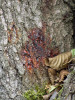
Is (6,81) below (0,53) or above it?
below

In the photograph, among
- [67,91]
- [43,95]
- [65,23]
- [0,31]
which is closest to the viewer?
[67,91]

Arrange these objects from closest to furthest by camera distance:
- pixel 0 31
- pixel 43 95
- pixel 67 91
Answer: pixel 67 91 → pixel 0 31 → pixel 43 95

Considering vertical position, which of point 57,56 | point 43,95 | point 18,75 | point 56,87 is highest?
point 57,56

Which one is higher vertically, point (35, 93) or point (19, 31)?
point (19, 31)

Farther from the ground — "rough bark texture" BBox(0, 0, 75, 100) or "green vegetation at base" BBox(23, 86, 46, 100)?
"rough bark texture" BBox(0, 0, 75, 100)

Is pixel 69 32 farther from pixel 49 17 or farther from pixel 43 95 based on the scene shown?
pixel 43 95

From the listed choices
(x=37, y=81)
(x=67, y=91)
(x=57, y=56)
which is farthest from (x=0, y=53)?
(x=67, y=91)

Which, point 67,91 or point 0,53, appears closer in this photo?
point 67,91

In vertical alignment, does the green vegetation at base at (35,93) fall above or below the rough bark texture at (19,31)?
below
